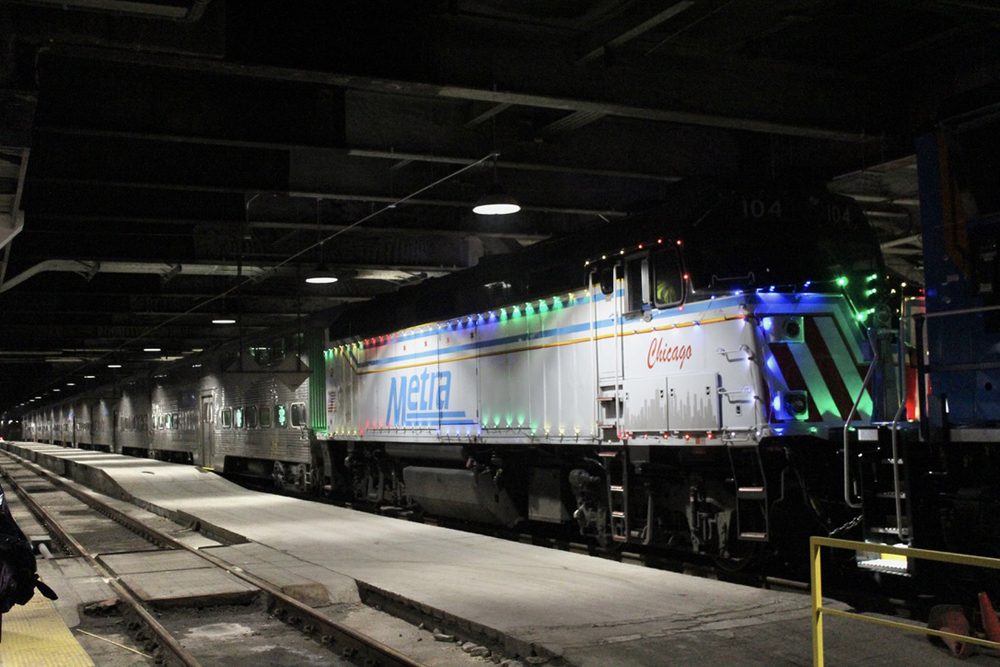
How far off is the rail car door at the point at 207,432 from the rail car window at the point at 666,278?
24484mm

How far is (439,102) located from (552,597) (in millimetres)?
6638

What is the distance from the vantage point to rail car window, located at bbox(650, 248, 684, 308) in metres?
10.4

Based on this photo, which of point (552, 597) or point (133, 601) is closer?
point (552, 597)

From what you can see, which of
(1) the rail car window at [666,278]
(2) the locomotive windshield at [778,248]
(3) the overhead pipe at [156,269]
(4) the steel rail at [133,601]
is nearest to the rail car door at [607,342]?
(1) the rail car window at [666,278]

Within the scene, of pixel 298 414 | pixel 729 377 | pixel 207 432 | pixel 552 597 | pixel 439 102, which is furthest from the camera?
pixel 207 432

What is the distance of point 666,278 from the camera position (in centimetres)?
1056

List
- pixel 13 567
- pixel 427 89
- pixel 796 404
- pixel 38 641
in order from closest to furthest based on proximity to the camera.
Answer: pixel 13 567, pixel 38 641, pixel 796 404, pixel 427 89

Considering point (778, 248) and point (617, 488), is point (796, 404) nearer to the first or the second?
point (778, 248)

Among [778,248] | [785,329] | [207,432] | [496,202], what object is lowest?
[207,432]

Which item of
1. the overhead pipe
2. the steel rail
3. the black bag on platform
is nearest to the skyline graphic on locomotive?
the overhead pipe

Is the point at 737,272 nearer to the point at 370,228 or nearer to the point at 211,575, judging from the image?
the point at 211,575

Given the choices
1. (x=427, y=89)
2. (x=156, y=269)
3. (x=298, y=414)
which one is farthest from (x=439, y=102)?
(x=298, y=414)

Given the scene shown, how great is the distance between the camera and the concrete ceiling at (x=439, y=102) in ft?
29.6

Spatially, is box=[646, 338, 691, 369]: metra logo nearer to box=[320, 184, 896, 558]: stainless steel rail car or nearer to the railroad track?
box=[320, 184, 896, 558]: stainless steel rail car
